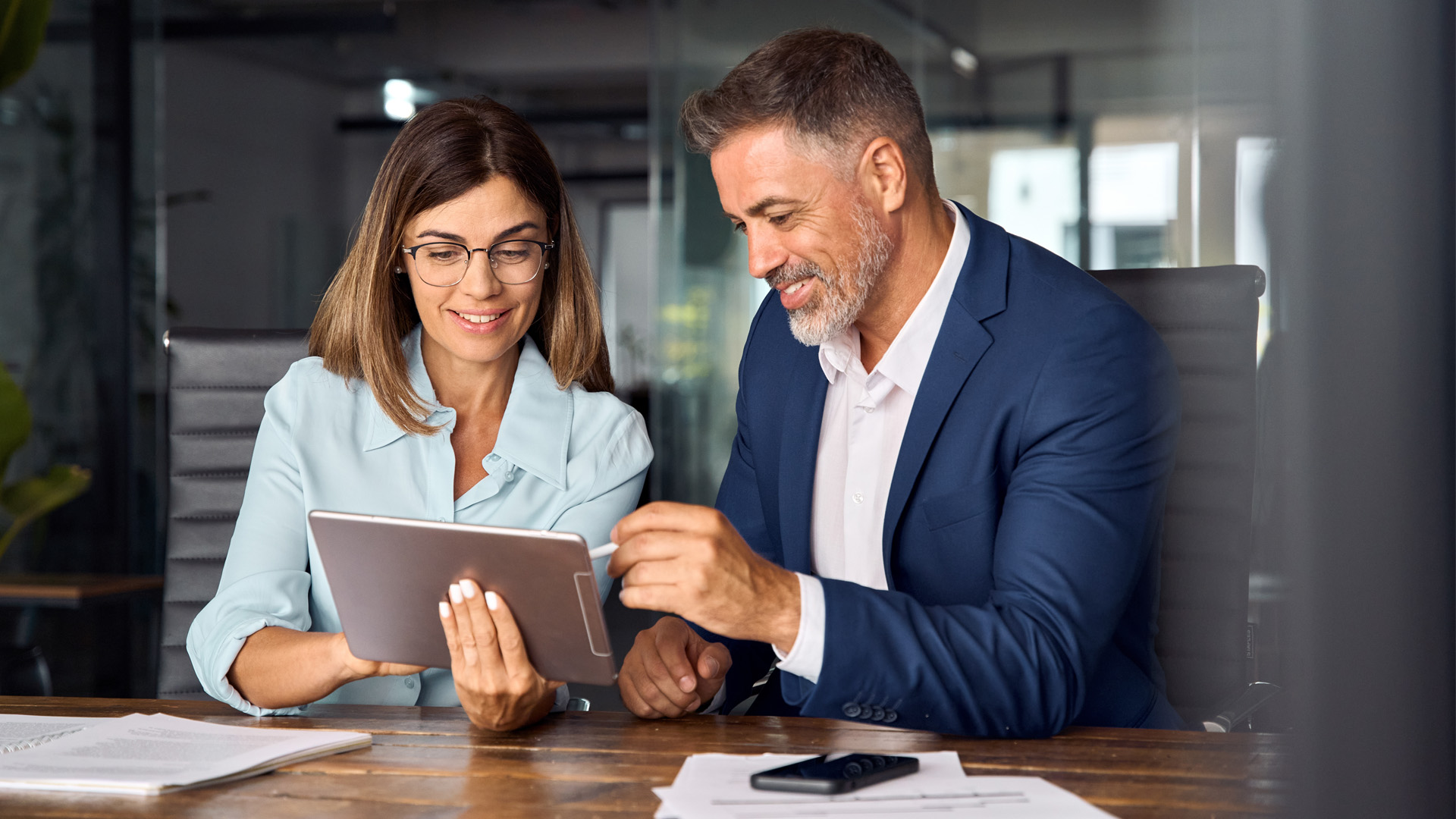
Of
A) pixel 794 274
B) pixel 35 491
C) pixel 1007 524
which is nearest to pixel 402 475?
pixel 794 274

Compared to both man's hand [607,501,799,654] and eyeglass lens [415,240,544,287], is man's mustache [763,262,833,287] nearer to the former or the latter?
eyeglass lens [415,240,544,287]

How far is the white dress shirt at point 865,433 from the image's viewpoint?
1518 mm

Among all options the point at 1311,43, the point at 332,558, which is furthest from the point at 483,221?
the point at 1311,43

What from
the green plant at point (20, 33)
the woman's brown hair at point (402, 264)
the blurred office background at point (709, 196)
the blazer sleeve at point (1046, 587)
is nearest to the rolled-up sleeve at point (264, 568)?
the woman's brown hair at point (402, 264)

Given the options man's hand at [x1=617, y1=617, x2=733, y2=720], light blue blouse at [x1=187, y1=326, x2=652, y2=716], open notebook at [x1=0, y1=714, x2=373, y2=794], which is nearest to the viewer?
open notebook at [x1=0, y1=714, x2=373, y2=794]

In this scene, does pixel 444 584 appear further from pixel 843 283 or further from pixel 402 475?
pixel 843 283

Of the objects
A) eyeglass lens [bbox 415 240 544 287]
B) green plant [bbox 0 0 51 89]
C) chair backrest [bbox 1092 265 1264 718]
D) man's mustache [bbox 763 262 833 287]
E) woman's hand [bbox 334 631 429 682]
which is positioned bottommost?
woman's hand [bbox 334 631 429 682]

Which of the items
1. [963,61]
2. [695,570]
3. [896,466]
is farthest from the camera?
[963,61]

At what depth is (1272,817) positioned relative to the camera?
42 centimetres

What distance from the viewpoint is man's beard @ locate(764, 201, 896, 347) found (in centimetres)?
146

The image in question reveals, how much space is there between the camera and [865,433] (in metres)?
1.56

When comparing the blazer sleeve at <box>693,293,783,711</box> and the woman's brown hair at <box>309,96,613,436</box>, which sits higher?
the woman's brown hair at <box>309,96,613,436</box>

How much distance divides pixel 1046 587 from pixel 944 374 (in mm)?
299

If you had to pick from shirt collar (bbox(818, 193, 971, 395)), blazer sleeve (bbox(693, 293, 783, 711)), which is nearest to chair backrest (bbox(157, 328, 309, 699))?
blazer sleeve (bbox(693, 293, 783, 711))
